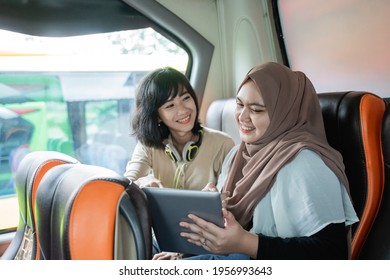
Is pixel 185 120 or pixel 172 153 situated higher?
pixel 185 120

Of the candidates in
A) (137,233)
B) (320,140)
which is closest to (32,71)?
(137,233)

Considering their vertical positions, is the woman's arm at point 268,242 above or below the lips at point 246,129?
below

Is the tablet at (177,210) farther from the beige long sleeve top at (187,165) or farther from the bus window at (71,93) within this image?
the bus window at (71,93)

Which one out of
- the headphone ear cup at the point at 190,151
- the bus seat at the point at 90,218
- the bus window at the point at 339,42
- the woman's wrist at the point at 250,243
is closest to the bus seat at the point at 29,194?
the bus seat at the point at 90,218

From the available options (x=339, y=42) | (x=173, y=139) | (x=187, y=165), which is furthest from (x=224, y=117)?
(x=339, y=42)

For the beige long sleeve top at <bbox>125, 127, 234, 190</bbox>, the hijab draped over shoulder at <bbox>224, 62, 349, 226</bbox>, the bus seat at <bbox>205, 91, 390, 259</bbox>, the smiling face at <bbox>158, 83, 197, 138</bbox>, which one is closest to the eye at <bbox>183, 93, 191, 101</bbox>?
the smiling face at <bbox>158, 83, 197, 138</bbox>

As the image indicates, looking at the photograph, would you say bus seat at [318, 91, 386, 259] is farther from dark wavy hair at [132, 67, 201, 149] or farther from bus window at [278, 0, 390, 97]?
dark wavy hair at [132, 67, 201, 149]

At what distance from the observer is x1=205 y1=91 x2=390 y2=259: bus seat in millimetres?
992

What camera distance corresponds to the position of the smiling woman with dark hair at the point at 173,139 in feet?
4.82

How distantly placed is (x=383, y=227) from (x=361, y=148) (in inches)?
8.9

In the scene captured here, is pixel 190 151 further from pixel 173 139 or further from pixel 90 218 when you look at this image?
pixel 90 218

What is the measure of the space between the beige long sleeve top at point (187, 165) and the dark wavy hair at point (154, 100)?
0.06m

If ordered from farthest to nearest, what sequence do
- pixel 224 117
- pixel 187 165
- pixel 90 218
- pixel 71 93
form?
pixel 224 117
pixel 71 93
pixel 187 165
pixel 90 218

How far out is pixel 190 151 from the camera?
1491 mm
